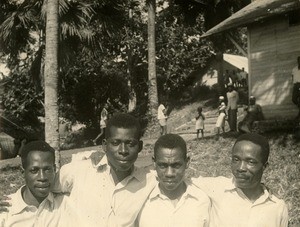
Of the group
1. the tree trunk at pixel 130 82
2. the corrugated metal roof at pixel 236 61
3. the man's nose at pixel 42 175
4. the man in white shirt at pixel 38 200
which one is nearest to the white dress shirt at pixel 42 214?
the man in white shirt at pixel 38 200

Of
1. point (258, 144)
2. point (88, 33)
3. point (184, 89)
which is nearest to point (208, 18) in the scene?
point (184, 89)

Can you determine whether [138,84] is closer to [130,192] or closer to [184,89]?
[184,89]

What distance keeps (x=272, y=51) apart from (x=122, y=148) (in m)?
11.4

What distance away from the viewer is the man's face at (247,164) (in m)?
3.32

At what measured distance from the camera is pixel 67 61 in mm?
11555

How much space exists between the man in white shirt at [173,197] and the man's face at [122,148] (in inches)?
7.2

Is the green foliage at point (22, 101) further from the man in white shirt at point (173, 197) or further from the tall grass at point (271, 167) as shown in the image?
the man in white shirt at point (173, 197)

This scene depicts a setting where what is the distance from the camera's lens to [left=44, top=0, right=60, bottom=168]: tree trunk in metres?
8.13

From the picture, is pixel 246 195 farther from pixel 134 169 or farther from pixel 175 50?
pixel 175 50

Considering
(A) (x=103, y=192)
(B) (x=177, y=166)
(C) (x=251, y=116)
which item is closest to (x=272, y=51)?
(C) (x=251, y=116)

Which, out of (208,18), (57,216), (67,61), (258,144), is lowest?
(57,216)

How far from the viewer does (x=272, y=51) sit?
14023 millimetres

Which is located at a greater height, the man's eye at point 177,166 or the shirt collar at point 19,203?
the man's eye at point 177,166

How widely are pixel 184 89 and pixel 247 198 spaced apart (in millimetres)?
24598
